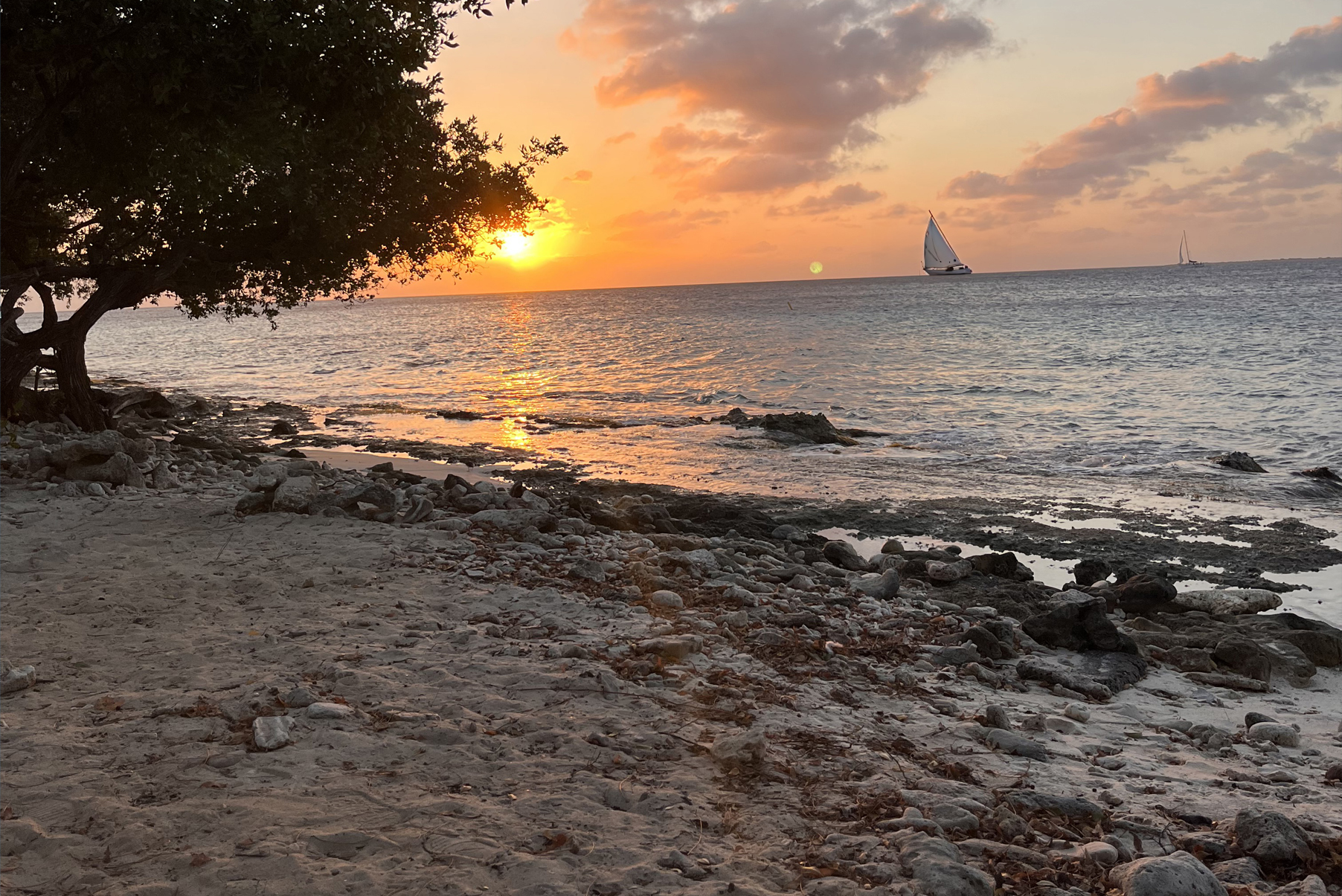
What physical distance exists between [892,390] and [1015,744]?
29.1 metres

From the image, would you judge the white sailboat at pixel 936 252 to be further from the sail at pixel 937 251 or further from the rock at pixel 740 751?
the rock at pixel 740 751

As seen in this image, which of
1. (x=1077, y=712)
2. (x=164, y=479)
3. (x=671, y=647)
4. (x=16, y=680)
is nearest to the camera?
(x=16, y=680)

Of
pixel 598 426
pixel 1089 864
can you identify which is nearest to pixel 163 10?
pixel 1089 864

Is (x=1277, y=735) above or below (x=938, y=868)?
below

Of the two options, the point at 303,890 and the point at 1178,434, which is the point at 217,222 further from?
the point at 1178,434

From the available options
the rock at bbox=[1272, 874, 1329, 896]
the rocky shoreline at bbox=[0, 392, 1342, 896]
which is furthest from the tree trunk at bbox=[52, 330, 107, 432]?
the rock at bbox=[1272, 874, 1329, 896]

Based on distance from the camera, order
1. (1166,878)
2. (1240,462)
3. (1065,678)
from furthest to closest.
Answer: (1240,462) < (1065,678) < (1166,878)

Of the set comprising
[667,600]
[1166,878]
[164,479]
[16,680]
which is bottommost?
[1166,878]

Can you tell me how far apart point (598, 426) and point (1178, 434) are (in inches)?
589

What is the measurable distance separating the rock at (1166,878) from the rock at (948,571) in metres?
6.01

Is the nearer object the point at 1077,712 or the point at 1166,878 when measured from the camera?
the point at 1166,878

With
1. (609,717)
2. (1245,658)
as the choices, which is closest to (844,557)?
(1245,658)

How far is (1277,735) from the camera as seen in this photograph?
19.0 ft

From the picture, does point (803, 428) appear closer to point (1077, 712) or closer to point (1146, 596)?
point (1146, 596)
